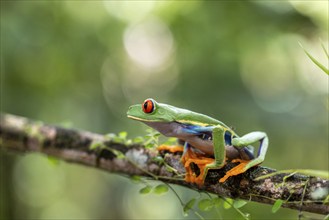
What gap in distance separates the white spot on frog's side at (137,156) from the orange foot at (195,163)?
31 cm

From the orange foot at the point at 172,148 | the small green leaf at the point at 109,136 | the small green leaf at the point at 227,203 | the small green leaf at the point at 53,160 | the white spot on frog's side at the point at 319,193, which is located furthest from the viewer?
the small green leaf at the point at 53,160

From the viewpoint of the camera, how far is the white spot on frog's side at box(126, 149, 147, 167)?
2.27 metres

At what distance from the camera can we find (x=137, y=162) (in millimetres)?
2297

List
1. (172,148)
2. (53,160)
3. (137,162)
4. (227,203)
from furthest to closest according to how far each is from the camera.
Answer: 1. (53,160)
2. (137,162)
3. (172,148)
4. (227,203)

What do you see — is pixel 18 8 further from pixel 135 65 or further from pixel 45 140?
pixel 45 140

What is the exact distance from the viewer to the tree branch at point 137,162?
5.37 feet

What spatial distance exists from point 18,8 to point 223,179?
4.79 metres

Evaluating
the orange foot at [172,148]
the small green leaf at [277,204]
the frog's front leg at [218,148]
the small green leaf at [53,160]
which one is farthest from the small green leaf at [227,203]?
the small green leaf at [53,160]

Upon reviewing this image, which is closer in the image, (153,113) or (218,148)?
(218,148)

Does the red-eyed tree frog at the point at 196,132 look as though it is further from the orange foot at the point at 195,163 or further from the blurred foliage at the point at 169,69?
the blurred foliage at the point at 169,69

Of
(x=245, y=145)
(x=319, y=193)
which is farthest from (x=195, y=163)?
(x=319, y=193)

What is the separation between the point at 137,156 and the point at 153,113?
1.55 ft

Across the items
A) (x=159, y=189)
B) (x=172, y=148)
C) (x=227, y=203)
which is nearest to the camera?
(x=227, y=203)

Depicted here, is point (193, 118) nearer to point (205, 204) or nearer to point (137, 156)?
point (205, 204)
